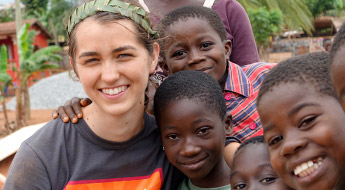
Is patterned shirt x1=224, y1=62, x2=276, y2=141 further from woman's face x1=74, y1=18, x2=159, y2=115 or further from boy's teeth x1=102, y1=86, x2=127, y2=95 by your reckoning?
boy's teeth x1=102, y1=86, x2=127, y2=95

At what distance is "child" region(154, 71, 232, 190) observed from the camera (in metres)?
2.24

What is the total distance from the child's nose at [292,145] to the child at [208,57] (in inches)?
36.3

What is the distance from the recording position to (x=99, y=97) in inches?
83.9

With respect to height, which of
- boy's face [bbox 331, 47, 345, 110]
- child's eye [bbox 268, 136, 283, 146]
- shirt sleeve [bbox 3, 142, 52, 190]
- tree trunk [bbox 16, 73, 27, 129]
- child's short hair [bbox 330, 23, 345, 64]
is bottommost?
tree trunk [bbox 16, 73, 27, 129]

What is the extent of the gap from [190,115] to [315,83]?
0.79 m

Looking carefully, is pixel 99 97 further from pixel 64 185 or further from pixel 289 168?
pixel 289 168

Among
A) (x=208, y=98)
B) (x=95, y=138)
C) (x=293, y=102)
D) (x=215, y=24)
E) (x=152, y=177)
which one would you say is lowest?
(x=152, y=177)

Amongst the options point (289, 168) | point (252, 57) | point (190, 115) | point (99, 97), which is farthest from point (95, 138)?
point (252, 57)

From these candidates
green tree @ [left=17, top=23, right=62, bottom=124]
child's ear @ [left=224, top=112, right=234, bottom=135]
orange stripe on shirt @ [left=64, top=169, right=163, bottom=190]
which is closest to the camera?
orange stripe on shirt @ [left=64, top=169, right=163, bottom=190]

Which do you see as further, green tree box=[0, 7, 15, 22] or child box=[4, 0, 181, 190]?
green tree box=[0, 7, 15, 22]

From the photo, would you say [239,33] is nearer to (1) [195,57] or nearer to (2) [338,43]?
(1) [195,57]

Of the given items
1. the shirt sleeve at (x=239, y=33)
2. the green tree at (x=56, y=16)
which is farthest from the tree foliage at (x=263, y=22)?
the green tree at (x=56, y=16)

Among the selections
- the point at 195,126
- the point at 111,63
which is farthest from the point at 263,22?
the point at 111,63

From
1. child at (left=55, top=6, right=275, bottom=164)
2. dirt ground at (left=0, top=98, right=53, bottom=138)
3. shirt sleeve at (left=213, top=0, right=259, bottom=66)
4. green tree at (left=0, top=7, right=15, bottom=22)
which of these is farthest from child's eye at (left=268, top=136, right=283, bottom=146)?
green tree at (left=0, top=7, right=15, bottom=22)
